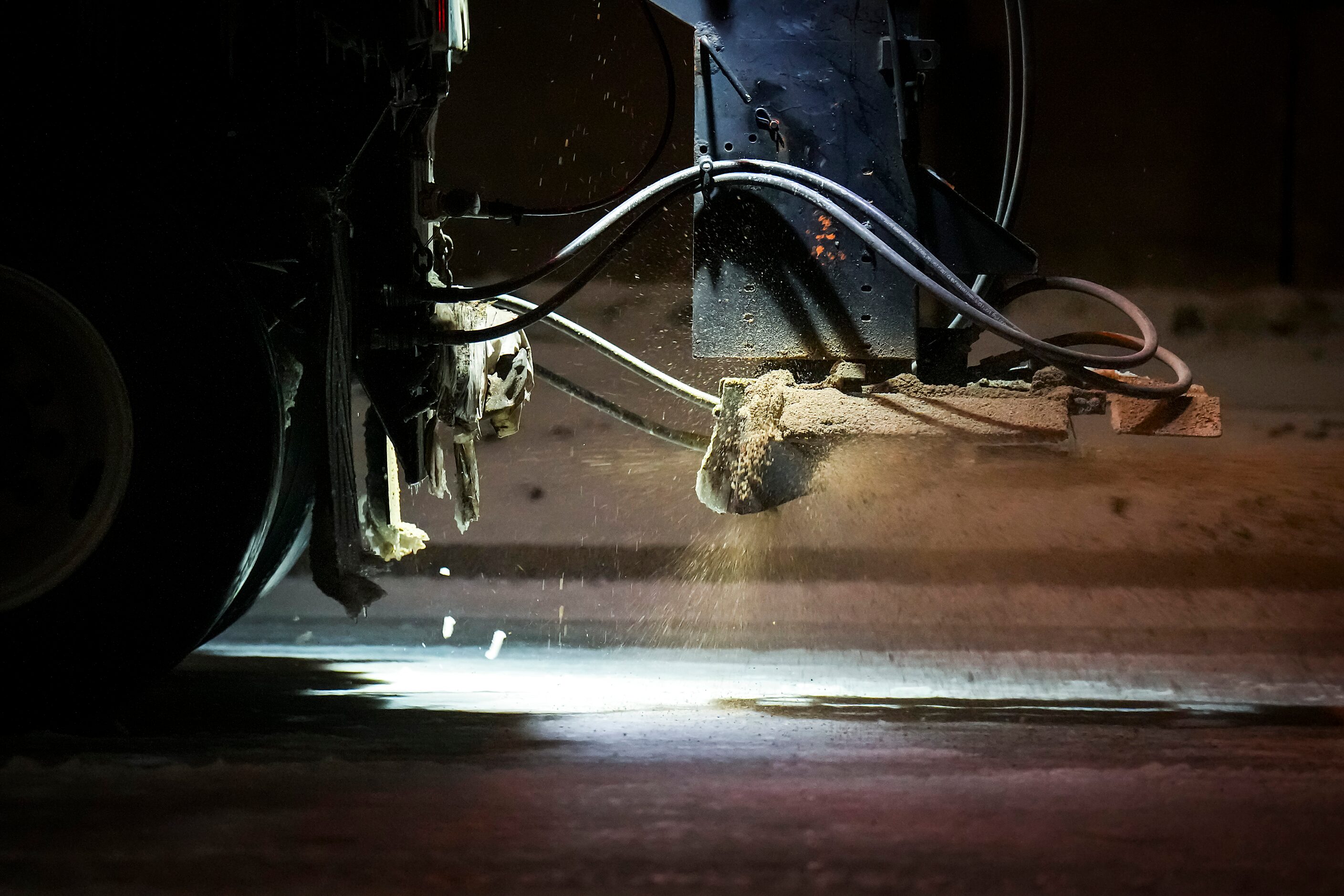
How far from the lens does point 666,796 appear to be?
5.66 ft

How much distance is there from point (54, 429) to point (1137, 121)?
4.43 meters

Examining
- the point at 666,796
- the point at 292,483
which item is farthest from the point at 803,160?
the point at 666,796

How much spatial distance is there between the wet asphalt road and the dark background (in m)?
2.48

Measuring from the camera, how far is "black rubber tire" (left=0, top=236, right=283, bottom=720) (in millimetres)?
1969

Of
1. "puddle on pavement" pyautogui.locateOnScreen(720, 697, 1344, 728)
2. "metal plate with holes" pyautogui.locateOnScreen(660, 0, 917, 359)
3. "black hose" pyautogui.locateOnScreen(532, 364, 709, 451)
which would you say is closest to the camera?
"puddle on pavement" pyautogui.locateOnScreen(720, 697, 1344, 728)

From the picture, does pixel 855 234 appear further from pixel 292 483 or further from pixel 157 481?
pixel 157 481

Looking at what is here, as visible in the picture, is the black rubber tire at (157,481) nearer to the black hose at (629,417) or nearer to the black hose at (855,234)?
the black hose at (855,234)

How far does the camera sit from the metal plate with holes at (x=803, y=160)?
2.72m

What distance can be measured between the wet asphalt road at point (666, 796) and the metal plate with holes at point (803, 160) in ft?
3.46

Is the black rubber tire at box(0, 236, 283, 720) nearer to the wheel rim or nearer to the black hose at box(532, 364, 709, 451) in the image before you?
the wheel rim

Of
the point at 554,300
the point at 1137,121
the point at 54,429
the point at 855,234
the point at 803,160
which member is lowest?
the point at 54,429

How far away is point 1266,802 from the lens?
175 centimetres

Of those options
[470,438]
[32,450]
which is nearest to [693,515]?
[470,438]

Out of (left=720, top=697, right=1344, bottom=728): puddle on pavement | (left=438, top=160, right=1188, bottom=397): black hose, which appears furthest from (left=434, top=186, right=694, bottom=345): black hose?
(left=720, top=697, right=1344, bottom=728): puddle on pavement
